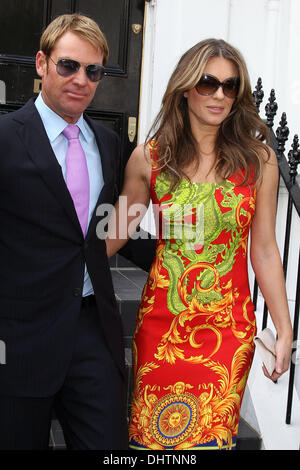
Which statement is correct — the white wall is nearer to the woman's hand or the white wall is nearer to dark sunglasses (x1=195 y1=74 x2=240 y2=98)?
dark sunglasses (x1=195 y1=74 x2=240 y2=98)

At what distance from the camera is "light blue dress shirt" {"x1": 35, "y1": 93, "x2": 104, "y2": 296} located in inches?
82.3

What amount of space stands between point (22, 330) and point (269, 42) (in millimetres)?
3888

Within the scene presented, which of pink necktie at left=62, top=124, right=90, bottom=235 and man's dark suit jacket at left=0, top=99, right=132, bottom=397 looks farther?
pink necktie at left=62, top=124, right=90, bottom=235

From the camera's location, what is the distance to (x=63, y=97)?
207cm

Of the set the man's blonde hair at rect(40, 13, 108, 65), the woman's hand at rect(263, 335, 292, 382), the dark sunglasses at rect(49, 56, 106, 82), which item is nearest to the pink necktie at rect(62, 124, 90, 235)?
the dark sunglasses at rect(49, 56, 106, 82)

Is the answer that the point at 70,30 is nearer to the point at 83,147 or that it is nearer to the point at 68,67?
the point at 68,67

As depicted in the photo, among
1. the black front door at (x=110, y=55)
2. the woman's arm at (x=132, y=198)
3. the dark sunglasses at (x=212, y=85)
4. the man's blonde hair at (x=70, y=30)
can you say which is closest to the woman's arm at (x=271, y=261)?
the dark sunglasses at (x=212, y=85)

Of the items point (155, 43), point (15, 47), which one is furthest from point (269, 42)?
point (15, 47)

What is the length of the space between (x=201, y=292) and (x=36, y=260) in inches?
27.4

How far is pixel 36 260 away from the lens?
78.4 inches

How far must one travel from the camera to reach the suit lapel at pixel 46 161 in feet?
6.47

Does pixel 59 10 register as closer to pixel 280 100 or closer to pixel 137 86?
pixel 137 86

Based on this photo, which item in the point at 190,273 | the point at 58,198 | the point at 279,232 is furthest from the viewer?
the point at 279,232

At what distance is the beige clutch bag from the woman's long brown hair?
0.60 m
